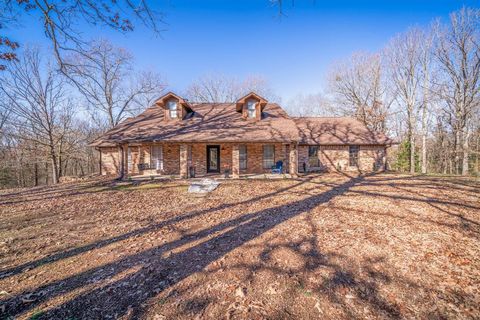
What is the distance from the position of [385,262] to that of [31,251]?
Result: 7.28 meters

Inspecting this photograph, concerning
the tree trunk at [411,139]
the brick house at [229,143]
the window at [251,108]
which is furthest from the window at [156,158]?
the tree trunk at [411,139]

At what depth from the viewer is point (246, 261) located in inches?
144

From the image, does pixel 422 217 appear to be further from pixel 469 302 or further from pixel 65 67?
pixel 65 67

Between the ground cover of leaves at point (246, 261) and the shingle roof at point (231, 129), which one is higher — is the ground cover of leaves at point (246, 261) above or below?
below

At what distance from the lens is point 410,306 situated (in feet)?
8.50

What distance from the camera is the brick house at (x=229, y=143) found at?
12.9m

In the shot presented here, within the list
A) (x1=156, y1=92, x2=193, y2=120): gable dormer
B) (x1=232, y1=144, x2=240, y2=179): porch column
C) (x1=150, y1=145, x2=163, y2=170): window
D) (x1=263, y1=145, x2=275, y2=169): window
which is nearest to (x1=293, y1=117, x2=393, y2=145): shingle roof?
(x1=263, y1=145, x2=275, y2=169): window

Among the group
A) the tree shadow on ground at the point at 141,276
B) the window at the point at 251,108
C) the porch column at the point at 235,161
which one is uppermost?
the window at the point at 251,108

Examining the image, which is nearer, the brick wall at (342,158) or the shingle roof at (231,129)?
the shingle roof at (231,129)

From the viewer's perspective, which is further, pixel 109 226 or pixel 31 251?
pixel 109 226

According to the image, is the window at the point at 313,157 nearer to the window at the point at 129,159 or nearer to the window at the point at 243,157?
the window at the point at 243,157

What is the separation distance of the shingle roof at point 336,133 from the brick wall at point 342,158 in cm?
58

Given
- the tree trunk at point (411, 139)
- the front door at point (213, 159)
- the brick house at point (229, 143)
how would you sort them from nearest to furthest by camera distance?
the brick house at point (229, 143)
the front door at point (213, 159)
the tree trunk at point (411, 139)

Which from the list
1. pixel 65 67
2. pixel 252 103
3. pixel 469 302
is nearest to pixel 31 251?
pixel 65 67
